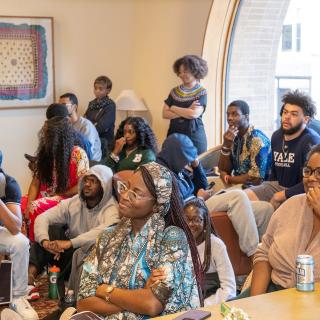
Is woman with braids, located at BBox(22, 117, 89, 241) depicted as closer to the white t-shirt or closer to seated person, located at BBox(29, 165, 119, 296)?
seated person, located at BBox(29, 165, 119, 296)

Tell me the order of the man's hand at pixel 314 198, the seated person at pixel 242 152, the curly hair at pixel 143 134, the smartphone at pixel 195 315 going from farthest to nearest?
the curly hair at pixel 143 134 → the seated person at pixel 242 152 → the man's hand at pixel 314 198 → the smartphone at pixel 195 315

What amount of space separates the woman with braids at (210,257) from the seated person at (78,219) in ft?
2.78

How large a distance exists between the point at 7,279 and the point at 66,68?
4005 mm

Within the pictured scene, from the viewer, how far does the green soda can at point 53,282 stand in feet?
15.7

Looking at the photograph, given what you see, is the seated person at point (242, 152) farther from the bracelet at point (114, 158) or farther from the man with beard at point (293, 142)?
the bracelet at point (114, 158)

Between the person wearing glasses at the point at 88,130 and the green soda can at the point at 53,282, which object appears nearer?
the green soda can at the point at 53,282

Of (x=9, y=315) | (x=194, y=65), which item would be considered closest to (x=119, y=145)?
(x=194, y=65)

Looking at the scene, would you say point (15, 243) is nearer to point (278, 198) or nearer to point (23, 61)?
point (278, 198)

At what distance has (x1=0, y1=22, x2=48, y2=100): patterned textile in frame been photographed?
305 inches

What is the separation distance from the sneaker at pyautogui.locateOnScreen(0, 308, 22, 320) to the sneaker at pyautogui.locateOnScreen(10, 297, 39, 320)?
4.0 inches

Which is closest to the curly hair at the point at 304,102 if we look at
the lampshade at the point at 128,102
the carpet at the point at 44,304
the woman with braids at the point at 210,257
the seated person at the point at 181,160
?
the seated person at the point at 181,160

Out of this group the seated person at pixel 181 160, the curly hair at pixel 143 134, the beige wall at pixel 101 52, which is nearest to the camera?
the seated person at pixel 181 160

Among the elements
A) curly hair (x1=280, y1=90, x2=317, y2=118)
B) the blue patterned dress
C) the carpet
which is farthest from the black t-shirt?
the blue patterned dress

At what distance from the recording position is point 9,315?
4.32 metres
